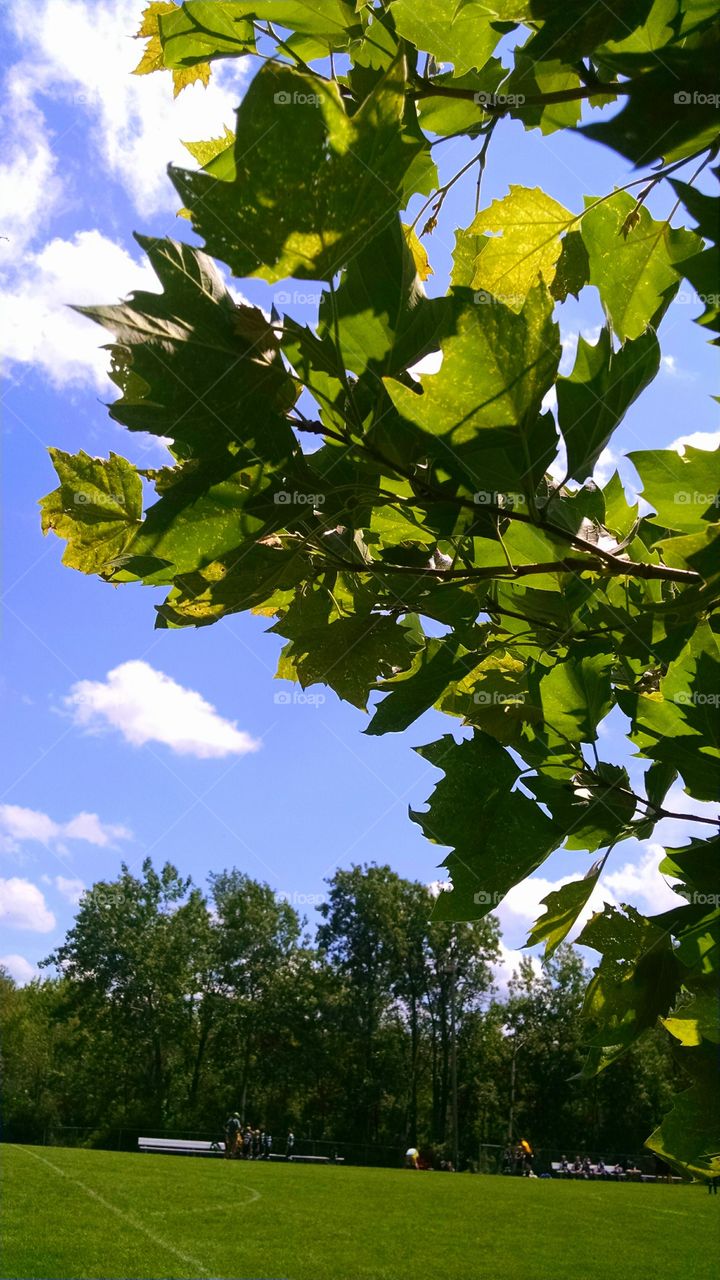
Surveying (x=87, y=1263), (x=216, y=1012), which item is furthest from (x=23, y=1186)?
(x=216, y=1012)

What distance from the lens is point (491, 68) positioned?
1.08m

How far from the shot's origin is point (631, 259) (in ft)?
3.37

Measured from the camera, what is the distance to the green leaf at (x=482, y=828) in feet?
3.24

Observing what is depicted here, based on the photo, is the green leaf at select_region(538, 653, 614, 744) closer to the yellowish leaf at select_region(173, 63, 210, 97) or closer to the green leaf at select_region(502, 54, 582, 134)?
the green leaf at select_region(502, 54, 582, 134)

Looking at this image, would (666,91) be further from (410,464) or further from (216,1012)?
(216,1012)

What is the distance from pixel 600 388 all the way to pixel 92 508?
70 centimetres

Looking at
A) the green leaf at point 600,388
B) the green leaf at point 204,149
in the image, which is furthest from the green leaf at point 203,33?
the green leaf at point 600,388

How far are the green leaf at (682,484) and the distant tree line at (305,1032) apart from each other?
60.2m

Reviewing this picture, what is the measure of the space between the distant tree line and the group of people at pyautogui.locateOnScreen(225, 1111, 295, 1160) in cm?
992

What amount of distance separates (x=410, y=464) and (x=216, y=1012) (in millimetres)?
64212

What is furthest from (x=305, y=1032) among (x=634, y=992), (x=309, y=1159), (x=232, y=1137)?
(x=634, y=992)

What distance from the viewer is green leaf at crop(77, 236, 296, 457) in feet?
2.33

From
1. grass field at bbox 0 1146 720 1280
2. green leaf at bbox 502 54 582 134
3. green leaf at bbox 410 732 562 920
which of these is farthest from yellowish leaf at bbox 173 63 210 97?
grass field at bbox 0 1146 720 1280

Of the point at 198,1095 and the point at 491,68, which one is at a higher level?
the point at 491,68
